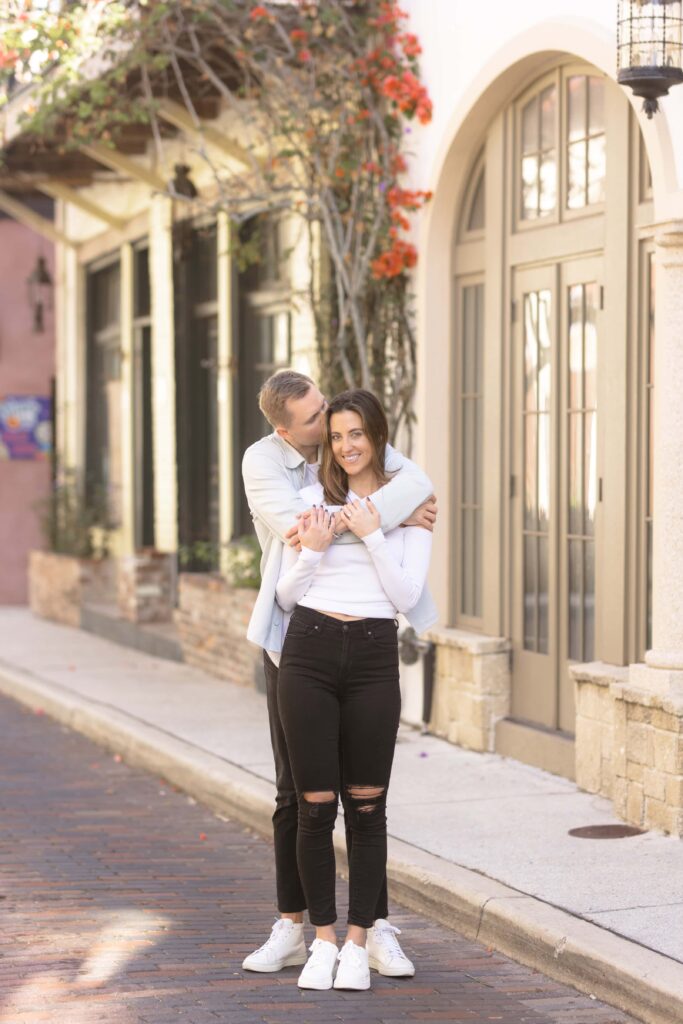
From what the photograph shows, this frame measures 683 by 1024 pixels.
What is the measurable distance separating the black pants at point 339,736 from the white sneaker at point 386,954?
16cm

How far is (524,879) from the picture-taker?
6465 mm

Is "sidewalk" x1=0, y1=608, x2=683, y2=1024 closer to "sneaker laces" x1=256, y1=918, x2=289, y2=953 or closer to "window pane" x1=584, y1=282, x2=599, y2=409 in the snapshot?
"sneaker laces" x1=256, y1=918, x2=289, y2=953

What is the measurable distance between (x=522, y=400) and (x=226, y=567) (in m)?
4.47

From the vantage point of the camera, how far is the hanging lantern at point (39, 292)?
760 inches

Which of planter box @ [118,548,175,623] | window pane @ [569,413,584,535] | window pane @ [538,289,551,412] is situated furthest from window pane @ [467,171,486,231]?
planter box @ [118,548,175,623]

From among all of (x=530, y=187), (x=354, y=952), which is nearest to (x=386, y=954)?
(x=354, y=952)

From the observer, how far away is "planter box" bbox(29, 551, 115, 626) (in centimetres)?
1664

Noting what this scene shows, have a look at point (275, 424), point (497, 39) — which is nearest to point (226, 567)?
point (497, 39)

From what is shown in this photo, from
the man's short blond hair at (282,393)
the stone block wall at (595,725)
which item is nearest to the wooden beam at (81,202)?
the stone block wall at (595,725)

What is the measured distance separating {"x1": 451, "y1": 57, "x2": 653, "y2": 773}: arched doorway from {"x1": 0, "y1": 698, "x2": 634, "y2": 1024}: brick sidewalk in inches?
76.8

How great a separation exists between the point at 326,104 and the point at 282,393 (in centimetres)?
538

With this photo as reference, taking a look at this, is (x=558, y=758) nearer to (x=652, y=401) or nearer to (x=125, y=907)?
(x=652, y=401)

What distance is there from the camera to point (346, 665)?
17.4 feet

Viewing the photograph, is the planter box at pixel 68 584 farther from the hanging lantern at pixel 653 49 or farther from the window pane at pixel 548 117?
the hanging lantern at pixel 653 49
